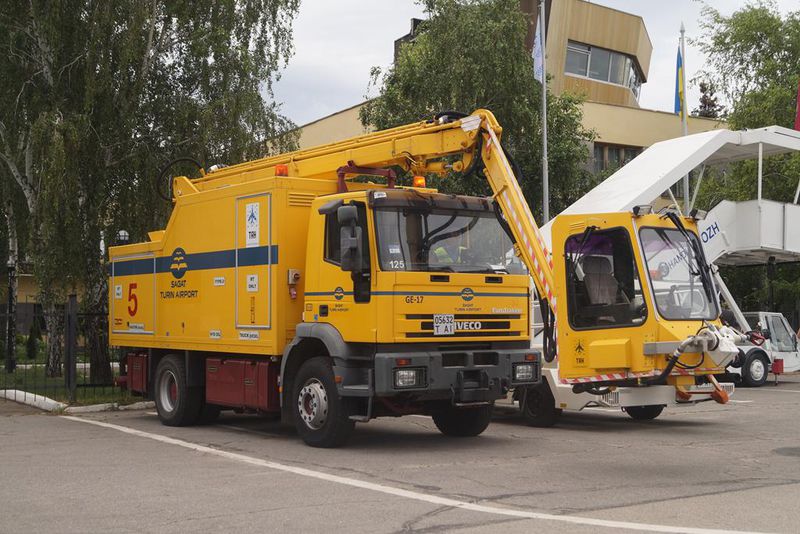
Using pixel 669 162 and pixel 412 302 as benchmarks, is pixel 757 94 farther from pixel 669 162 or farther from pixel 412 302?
pixel 412 302

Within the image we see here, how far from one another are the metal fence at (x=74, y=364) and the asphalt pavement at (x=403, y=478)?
8.45ft

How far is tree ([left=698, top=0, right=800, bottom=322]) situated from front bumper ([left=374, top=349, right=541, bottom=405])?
23.1 metres

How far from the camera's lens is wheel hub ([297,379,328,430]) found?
37.8ft

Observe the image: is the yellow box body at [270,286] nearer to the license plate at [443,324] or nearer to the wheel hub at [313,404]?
the license plate at [443,324]

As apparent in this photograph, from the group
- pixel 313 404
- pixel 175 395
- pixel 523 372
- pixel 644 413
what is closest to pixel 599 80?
pixel 644 413

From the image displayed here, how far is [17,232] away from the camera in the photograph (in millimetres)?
25109

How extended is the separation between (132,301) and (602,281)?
8632 millimetres

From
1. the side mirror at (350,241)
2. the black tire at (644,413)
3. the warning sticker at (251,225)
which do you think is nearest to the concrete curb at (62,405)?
the warning sticker at (251,225)

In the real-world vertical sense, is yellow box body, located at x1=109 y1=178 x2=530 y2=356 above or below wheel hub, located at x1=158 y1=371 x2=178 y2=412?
above

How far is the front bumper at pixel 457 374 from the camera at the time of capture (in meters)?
10.9

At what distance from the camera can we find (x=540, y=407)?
14.3m

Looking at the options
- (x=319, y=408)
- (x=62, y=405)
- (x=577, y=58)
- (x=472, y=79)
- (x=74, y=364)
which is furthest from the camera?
(x=577, y=58)

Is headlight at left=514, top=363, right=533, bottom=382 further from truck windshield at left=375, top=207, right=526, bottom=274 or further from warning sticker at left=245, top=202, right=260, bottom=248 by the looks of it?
warning sticker at left=245, top=202, right=260, bottom=248

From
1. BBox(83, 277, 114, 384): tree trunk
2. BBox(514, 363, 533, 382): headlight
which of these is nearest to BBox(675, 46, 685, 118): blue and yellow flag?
BBox(83, 277, 114, 384): tree trunk
